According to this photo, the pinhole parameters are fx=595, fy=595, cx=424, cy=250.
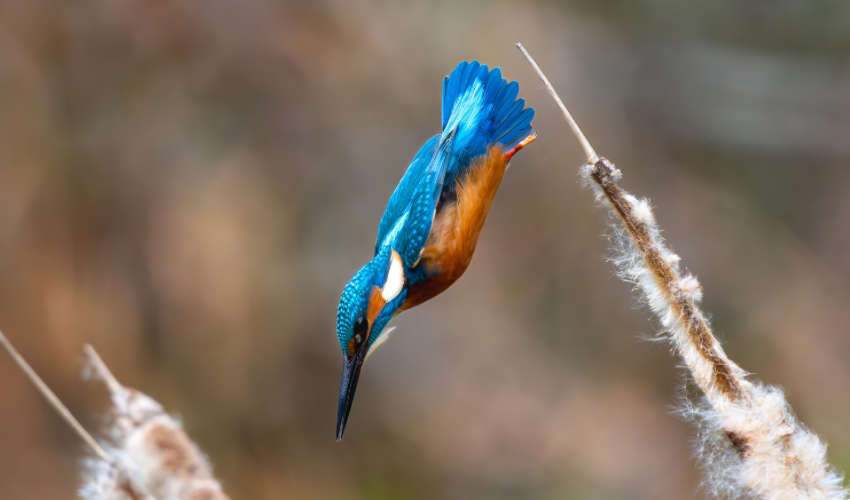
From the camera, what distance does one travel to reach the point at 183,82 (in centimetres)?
263

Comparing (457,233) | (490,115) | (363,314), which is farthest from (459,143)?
(363,314)

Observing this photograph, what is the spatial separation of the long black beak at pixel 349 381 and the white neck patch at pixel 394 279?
84 mm

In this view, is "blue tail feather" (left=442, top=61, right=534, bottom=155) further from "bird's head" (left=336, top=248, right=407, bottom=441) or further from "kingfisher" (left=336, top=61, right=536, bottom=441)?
"bird's head" (left=336, top=248, right=407, bottom=441)

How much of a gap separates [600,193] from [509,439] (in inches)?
91.5

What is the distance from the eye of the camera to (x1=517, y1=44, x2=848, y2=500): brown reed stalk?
29.1 inches

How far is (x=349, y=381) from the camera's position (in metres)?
0.85

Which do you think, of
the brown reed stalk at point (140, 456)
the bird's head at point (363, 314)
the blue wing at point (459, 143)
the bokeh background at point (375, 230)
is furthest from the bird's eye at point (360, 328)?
the bokeh background at point (375, 230)

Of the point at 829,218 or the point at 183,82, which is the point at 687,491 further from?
the point at 183,82

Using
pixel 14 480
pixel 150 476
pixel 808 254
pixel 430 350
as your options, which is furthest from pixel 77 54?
pixel 808 254

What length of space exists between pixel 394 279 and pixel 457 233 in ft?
0.41

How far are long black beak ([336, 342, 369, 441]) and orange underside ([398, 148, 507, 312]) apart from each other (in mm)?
102

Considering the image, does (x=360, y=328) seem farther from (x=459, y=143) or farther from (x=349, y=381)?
(x=459, y=143)

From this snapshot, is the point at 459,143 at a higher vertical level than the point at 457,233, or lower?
higher

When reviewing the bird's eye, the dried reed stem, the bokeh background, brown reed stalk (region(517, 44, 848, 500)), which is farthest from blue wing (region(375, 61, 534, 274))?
the bokeh background
